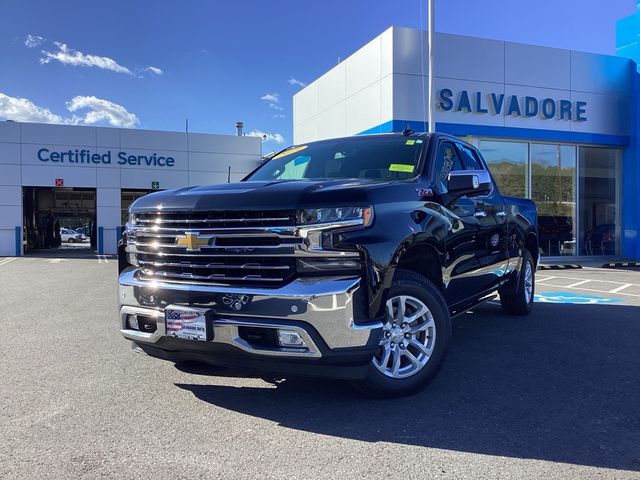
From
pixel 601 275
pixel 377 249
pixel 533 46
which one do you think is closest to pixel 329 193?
pixel 377 249

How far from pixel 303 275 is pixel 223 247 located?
0.58 m

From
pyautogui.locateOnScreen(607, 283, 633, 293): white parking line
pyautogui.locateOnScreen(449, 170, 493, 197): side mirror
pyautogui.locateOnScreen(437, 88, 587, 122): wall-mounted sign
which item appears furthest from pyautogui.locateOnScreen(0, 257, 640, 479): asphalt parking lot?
pyautogui.locateOnScreen(437, 88, 587, 122): wall-mounted sign

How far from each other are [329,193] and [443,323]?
4.39 ft

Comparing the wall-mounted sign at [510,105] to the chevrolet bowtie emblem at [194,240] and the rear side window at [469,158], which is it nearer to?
the rear side window at [469,158]

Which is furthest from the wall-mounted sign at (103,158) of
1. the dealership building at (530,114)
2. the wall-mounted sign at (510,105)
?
the wall-mounted sign at (510,105)

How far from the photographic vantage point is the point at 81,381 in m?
4.30

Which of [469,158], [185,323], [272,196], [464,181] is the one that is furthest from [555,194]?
[185,323]

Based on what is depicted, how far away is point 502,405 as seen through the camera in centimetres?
369

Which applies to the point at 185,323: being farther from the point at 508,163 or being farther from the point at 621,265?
the point at 621,265

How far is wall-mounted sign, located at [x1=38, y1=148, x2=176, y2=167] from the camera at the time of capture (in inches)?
965

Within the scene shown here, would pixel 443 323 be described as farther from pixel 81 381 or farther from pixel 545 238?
pixel 545 238

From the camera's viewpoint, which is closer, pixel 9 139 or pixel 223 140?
pixel 9 139

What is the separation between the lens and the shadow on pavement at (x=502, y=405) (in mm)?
3092

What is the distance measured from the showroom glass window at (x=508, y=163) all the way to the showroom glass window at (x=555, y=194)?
31 centimetres
